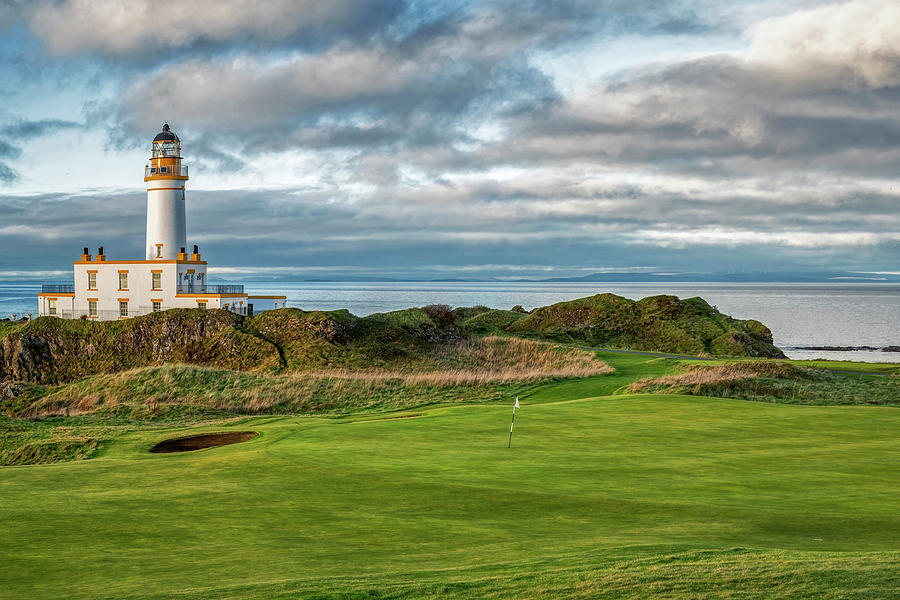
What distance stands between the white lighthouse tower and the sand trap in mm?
39123

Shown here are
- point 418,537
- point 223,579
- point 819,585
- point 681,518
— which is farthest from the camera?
point 681,518

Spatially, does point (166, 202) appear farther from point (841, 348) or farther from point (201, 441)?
point (841, 348)

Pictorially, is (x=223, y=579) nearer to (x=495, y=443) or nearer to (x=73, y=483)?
(x=73, y=483)

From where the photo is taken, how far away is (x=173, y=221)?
57188mm

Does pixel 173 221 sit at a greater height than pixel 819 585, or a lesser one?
greater

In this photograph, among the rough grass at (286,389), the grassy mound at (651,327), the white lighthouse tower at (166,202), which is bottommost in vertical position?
the rough grass at (286,389)

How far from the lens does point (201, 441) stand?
19.8 m

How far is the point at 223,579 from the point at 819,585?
560 cm

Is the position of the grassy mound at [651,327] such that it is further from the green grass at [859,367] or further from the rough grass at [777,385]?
the rough grass at [777,385]

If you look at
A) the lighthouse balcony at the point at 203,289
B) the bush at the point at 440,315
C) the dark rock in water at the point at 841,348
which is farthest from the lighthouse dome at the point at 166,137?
the dark rock in water at the point at 841,348

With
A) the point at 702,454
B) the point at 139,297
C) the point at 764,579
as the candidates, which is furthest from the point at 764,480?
the point at 139,297

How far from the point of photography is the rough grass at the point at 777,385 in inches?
1068

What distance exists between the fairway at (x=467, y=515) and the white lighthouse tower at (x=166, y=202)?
43337 mm

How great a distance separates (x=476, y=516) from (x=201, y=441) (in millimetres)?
11244
